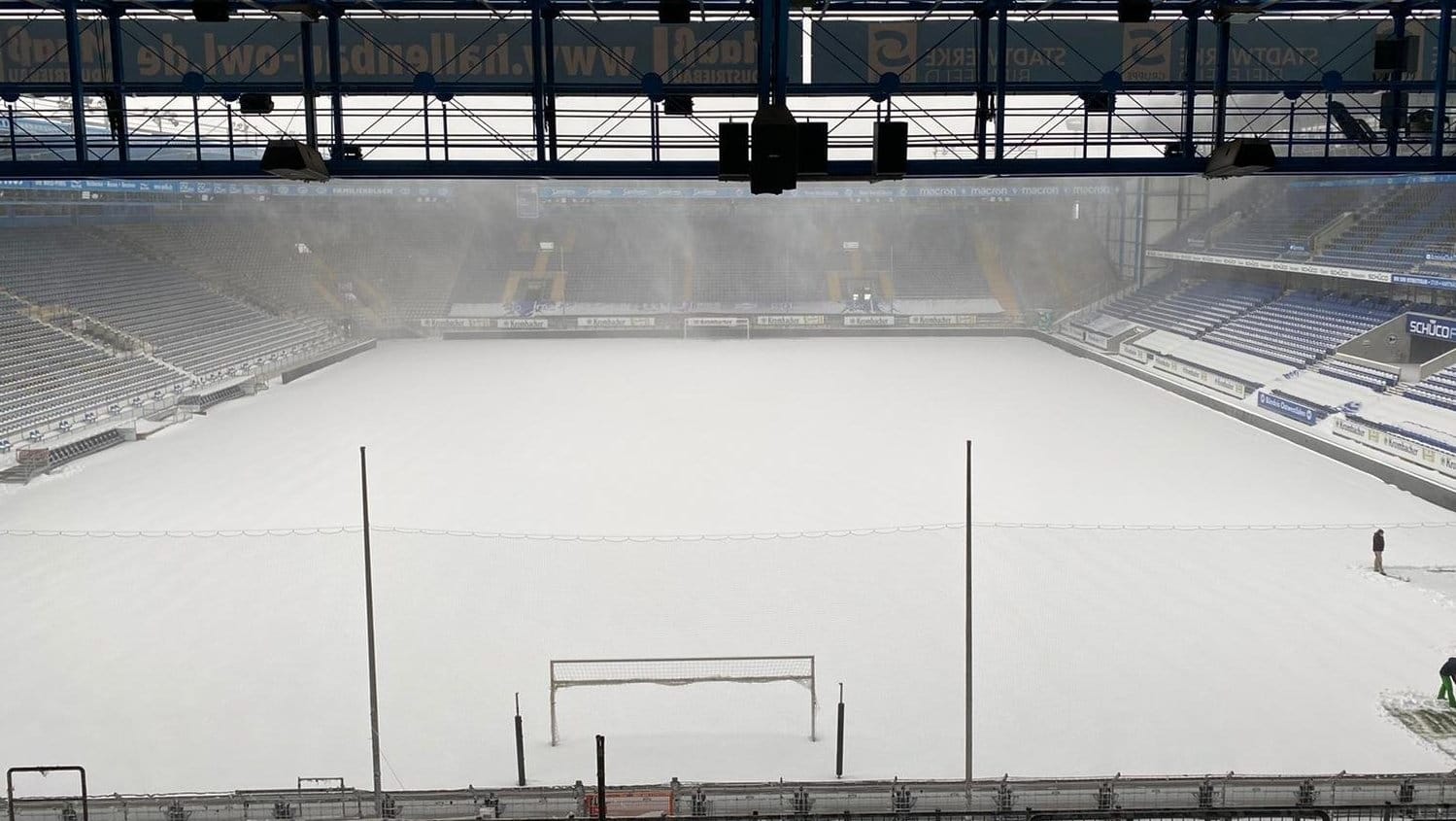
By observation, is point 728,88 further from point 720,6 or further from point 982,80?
point 982,80

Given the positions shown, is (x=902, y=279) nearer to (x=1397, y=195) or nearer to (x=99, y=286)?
(x=1397, y=195)

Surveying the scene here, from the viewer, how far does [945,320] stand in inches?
1800

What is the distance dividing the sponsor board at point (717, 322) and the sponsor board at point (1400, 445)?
25181 millimetres

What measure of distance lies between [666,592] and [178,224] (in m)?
36.4

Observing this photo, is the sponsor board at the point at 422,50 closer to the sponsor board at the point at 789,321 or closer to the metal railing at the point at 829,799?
the metal railing at the point at 829,799

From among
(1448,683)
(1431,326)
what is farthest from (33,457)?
(1431,326)

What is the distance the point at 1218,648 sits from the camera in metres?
11.9

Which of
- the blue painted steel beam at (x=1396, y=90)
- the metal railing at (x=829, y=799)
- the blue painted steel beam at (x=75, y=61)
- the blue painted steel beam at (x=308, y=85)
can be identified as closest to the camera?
the metal railing at (x=829, y=799)

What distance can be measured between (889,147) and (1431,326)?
18.9 metres

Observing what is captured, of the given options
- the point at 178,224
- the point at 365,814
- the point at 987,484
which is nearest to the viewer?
the point at 365,814

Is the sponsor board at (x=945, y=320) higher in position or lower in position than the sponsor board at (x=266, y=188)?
lower

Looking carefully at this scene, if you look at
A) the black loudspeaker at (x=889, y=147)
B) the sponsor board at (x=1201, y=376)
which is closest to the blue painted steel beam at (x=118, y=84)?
the black loudspeaker at (x=889, y=147)

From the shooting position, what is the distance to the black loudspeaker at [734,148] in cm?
1084

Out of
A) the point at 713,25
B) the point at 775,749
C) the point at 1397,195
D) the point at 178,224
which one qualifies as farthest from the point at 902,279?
the point at 775,749
